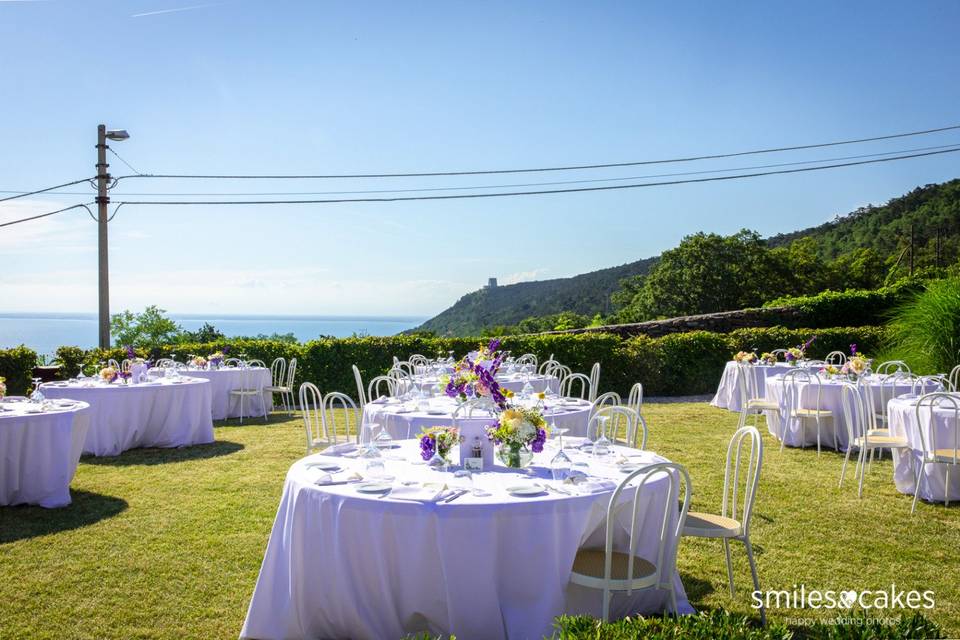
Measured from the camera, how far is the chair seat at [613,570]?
3.01 meters

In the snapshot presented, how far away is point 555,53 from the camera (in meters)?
13.1

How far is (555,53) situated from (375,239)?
13.6 meters

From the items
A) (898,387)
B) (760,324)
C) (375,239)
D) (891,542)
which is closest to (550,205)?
(375,239)

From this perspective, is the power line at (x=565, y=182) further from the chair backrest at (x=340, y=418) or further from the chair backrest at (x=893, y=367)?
the chair backrest at (x=893, y=367)

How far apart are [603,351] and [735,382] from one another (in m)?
2.88

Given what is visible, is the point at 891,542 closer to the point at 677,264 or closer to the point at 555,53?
the point at 555,53

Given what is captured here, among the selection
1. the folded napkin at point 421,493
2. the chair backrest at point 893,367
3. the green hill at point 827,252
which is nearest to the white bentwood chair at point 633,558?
the folded napkin at point 421,493

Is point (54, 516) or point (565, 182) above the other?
point (565, 182)

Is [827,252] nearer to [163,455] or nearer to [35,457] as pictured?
[163,455]

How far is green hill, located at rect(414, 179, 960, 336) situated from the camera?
32469 millimetres

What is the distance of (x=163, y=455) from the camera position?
8305mm

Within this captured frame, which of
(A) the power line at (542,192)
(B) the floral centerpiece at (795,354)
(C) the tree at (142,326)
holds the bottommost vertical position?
(B) the floral centerpiece at (795,354)

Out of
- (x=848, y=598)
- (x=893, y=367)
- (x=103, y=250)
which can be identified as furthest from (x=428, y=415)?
(x=103, y=250)

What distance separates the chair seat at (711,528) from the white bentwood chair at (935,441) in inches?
113
